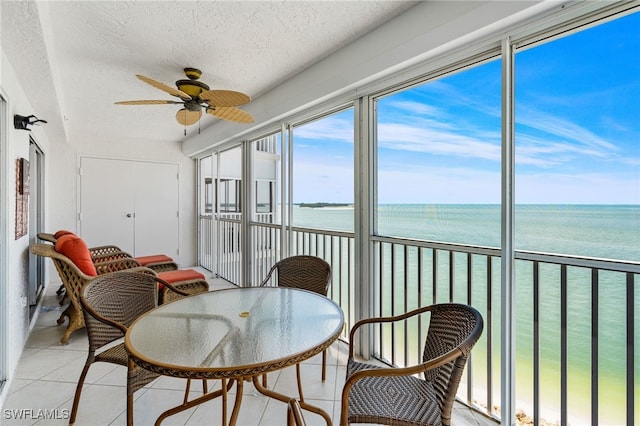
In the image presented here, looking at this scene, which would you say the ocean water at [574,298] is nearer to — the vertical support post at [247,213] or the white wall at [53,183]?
the vertical support post at [247,213]

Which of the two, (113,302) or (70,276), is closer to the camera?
(113,302)

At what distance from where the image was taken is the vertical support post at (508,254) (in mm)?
1727

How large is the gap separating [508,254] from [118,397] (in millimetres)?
2662

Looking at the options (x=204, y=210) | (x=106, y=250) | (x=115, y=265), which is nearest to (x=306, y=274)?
(x=115, y=265)

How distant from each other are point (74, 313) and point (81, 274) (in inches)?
20.9

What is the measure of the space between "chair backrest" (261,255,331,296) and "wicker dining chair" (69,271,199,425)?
2.83ft

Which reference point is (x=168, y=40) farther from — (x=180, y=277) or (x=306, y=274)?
(x=180, y=277)

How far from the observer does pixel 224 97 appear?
7.90 feet

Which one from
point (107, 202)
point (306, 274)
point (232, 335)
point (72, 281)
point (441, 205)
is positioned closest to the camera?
point (232, 335)

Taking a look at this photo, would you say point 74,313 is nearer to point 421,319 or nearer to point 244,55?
point 244,55

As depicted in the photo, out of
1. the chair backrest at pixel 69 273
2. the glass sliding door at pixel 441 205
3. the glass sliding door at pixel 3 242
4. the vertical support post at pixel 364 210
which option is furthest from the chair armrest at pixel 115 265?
the glass sliding door at pixel 441 205

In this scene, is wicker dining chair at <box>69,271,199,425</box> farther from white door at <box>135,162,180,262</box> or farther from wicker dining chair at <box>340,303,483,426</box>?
white door at <box>135,162,180,262</box>

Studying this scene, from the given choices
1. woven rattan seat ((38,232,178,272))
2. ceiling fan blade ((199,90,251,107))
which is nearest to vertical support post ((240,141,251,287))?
woven rattan seat ((38,232,178,272))

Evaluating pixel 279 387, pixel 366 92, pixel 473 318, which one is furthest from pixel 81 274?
pixel 473 318
